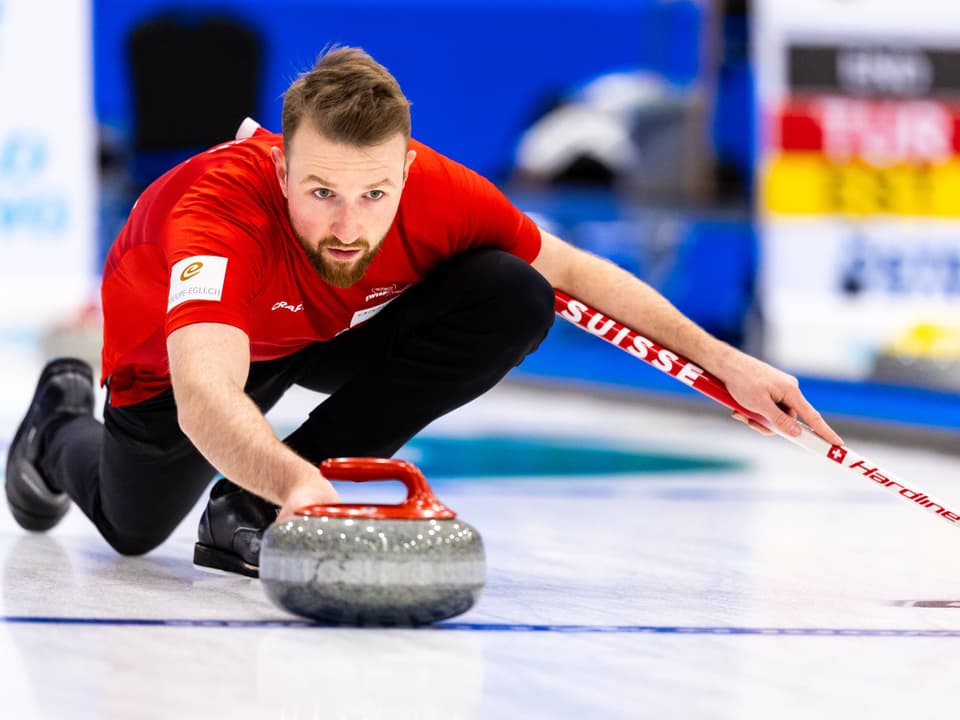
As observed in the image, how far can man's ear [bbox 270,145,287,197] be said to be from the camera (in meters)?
2.18

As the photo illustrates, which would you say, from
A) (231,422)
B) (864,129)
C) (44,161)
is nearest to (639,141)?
(864,129)

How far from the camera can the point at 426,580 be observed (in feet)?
6.25

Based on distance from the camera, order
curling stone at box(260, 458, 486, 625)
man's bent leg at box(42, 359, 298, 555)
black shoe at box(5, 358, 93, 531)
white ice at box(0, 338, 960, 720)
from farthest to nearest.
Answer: black shoe at box(5, 358, 93, 531) → man's bent leg at box(42, 359, 298, 555) → curling stone at box(260, 458, 486, 625) → white ice at box(0, 338, 960, 720)

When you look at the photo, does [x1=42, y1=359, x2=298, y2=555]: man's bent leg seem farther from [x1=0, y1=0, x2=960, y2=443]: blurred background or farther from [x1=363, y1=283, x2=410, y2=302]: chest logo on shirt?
[x1=0, y1=0, x2=960, y2=443]: blurred background

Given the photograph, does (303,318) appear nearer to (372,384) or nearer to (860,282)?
(372,384)

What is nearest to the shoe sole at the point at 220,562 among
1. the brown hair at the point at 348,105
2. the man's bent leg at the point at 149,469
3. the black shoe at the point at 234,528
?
the black shoe at the point at 234,528

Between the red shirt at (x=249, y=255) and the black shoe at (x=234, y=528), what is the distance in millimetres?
219

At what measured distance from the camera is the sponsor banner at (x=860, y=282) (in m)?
5.90

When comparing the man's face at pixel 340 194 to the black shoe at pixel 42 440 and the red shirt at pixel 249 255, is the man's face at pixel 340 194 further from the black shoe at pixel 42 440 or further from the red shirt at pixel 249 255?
the black shoe at pixel 42 440

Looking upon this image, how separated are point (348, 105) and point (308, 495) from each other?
1.55 ft

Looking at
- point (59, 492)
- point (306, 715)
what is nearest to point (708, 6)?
point (59, 492)

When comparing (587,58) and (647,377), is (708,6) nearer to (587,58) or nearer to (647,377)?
(647,377)

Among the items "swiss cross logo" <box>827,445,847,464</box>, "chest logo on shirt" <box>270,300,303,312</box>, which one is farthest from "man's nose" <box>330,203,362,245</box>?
"swiss cross logo" <box>827,445,847,464</box>

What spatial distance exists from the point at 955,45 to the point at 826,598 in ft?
13.1
